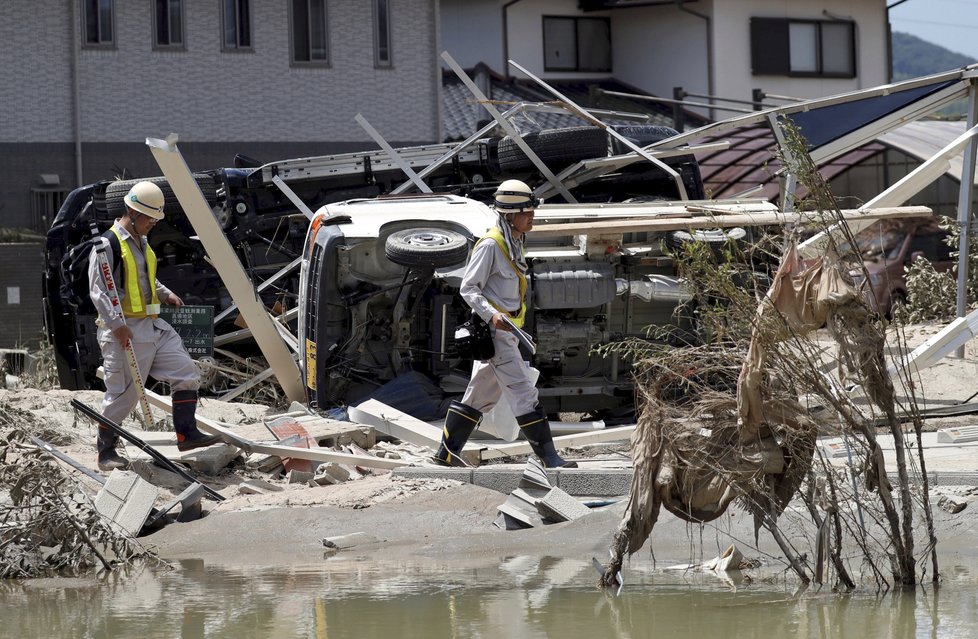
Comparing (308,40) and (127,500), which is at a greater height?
(308,40)

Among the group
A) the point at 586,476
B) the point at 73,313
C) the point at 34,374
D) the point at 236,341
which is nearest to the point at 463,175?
the point at 236,341

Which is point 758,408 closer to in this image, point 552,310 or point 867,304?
point 867,304

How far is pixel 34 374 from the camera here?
601 inches

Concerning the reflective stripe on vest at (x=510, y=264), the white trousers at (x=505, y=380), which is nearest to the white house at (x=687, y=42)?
the reflective stripe on vest at (x=510, y=264)

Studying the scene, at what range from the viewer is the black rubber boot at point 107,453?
901 cm

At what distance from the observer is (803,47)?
3416cm

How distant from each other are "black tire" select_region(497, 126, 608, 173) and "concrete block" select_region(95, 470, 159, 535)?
626 cm

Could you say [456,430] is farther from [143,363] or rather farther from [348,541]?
[143,363]

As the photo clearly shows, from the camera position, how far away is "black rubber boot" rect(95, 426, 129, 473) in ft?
29.6

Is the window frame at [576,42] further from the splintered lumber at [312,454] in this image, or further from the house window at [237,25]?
the splintered lumber at [312,454]

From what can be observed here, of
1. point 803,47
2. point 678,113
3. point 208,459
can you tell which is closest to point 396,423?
point 208,459

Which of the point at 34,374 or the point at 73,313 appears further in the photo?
the point at 34,374

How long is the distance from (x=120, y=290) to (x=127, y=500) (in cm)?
160

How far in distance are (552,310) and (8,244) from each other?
1218cm
